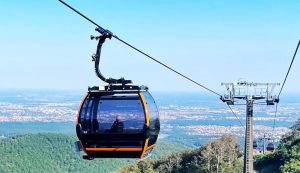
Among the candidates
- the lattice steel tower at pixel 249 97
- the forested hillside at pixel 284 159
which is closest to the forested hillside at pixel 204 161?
the forested hillside at pixel 284 159

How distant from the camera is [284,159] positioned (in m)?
48.6

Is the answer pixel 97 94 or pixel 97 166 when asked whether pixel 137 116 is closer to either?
pixel 97 94

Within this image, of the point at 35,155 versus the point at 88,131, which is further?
the point at 35,155

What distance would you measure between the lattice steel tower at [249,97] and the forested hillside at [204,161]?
66.1 ft

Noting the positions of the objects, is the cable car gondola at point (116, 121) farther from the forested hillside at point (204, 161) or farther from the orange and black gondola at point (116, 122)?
the forested hillside at point (204, 161)

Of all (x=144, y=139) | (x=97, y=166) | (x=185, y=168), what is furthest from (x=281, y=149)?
(x=97, y=166)

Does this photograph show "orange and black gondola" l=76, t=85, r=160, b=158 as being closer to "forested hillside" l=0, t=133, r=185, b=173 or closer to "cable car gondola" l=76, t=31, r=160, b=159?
"cable car gondola" l=76, t=31, r=160, b=159

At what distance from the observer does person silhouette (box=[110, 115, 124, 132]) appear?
32.9 ft

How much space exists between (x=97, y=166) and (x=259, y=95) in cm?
8702

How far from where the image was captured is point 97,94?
10.1m

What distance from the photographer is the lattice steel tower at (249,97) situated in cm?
2897

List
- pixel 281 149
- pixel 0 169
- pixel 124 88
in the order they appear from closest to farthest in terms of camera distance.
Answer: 1. pixel 124 88
2. pixel 281 149
3. pixel 0 169

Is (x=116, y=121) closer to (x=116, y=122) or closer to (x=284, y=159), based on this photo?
(x=116, y=122)

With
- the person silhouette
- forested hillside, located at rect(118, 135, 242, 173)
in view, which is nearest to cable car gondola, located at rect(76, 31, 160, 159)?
the person silhouette
